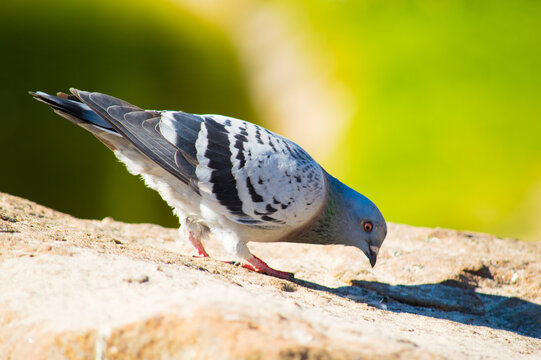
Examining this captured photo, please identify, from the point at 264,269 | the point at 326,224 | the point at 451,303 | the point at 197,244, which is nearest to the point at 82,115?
the point at 197,244

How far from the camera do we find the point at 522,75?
27.0 ft

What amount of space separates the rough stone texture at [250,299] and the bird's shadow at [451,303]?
0.04 ft

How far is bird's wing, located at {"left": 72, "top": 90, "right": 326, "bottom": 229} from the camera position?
4461 mm

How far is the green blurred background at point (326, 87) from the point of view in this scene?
7961mm

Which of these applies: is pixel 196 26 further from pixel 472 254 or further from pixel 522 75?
pixel 472 254

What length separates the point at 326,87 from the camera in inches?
350

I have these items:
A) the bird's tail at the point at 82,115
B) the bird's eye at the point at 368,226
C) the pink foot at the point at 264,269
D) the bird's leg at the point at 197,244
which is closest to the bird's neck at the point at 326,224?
the bird's eye at the point at 368,226

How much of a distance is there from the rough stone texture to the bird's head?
32 cm

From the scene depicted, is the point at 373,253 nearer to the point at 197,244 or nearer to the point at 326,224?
the point at 326,224

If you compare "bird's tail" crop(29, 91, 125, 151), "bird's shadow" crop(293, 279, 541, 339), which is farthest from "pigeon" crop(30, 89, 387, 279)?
"bird's shadow" crop(293, 279, 541, 339)

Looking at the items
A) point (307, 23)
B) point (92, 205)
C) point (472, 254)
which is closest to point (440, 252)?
point (472, 254)

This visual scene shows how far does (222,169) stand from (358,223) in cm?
135

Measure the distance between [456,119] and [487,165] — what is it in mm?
778

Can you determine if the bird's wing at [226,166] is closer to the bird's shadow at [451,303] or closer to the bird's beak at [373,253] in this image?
the bird's shadow at [451,303]
